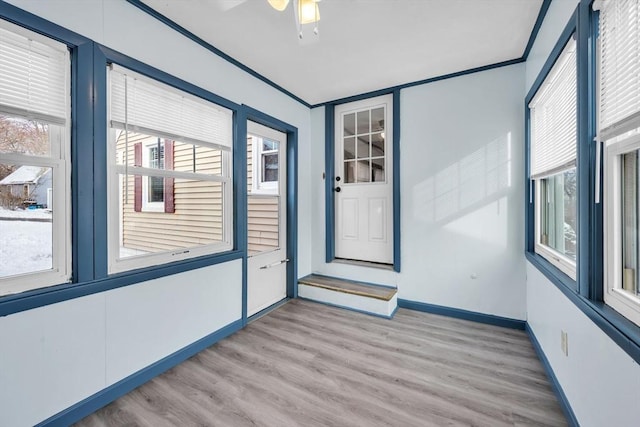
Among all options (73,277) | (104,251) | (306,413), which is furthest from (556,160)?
(73,277)

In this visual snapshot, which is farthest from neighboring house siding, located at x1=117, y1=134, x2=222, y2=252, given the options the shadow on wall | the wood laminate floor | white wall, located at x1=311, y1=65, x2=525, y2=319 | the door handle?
the shadow on wall

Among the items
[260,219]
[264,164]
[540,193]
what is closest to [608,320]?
[540,193]


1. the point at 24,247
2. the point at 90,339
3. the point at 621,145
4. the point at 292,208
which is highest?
the point at 621,145

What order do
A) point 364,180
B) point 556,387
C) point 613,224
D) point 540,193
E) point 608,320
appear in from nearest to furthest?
point 608,320, point 613,224, point 556,387, point 540,193, point 364,180

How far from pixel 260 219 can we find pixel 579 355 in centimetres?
280

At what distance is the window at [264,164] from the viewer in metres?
3.11

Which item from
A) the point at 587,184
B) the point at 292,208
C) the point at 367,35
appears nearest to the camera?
the point at 587,184

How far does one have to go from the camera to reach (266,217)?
3254mm

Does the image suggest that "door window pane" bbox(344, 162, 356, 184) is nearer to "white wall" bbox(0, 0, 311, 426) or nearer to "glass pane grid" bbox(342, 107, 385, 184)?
"glass pane grid" bbox(342, 107, 385, 184)

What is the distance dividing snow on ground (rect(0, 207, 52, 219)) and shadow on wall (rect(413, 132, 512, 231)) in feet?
10.2

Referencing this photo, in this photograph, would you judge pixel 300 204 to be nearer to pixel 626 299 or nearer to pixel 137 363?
pixel 137 363

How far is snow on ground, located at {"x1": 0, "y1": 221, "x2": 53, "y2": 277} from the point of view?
1.39 metres

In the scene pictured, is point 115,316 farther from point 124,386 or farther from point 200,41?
point 200,41

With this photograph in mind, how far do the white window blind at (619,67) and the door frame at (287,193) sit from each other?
2.53m
